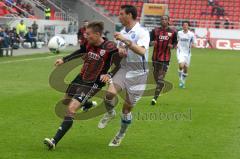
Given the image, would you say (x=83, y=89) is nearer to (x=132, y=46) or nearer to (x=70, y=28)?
(x=132, y=46)

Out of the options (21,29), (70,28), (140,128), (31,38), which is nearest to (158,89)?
(140,128)

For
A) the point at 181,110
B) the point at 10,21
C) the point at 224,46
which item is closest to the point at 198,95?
the point at 181,110

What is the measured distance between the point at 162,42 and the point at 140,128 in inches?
229

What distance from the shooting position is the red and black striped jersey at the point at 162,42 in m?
17.6

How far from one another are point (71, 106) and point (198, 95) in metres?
9.99

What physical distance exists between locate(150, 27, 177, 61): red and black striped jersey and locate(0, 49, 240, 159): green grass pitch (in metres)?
1.25

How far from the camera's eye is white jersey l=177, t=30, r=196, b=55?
70.7 feet

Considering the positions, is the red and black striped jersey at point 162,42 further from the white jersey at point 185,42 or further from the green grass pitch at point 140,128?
the white jersey at point 185,42

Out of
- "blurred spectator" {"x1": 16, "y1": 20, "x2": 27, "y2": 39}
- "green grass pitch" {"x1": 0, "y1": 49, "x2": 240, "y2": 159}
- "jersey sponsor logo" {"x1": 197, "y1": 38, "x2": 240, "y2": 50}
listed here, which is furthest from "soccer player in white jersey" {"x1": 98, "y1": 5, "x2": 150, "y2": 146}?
"jersey sponsor logo" {"x1": 197, "y1": 38, "x2": 240, "y2": 50}

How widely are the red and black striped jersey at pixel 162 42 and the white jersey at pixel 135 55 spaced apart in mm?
6997

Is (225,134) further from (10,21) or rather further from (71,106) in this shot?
(10,21)

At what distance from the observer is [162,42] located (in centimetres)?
1775

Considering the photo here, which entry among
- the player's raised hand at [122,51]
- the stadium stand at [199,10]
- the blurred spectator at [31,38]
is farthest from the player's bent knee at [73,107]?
the stadium stand at [199,10]

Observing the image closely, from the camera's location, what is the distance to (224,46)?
55.9m
